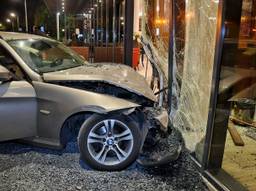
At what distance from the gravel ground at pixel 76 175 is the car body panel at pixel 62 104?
379 millimetres

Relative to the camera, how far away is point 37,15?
27141mm

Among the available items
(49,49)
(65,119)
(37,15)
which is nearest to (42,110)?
(65,119)

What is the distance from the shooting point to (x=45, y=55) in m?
4.34

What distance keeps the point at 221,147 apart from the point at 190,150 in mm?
560

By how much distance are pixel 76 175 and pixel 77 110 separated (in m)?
0.73

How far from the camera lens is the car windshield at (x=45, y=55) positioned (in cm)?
394

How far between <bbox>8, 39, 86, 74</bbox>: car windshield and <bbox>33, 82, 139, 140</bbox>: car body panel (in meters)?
0.39

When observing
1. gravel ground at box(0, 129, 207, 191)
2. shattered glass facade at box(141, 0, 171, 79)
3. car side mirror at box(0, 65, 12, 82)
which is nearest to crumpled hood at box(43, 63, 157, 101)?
car side mirror at box(0, 65, 12, 82)

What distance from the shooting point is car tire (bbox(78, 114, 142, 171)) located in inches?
139

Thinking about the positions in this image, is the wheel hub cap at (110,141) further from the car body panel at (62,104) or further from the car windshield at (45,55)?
the car windshield at (45,55)

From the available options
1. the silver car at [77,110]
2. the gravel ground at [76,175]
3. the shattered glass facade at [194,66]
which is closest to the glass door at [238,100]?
the shattered glass facade at [194,66]

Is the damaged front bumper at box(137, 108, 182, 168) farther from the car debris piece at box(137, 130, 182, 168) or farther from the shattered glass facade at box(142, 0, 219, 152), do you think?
the shattered glass facade at box(142, 0, 219, 152)

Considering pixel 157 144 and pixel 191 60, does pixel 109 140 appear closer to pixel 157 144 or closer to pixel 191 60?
pixel 157 144

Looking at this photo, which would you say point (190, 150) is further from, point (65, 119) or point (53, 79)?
point (53, 79)
